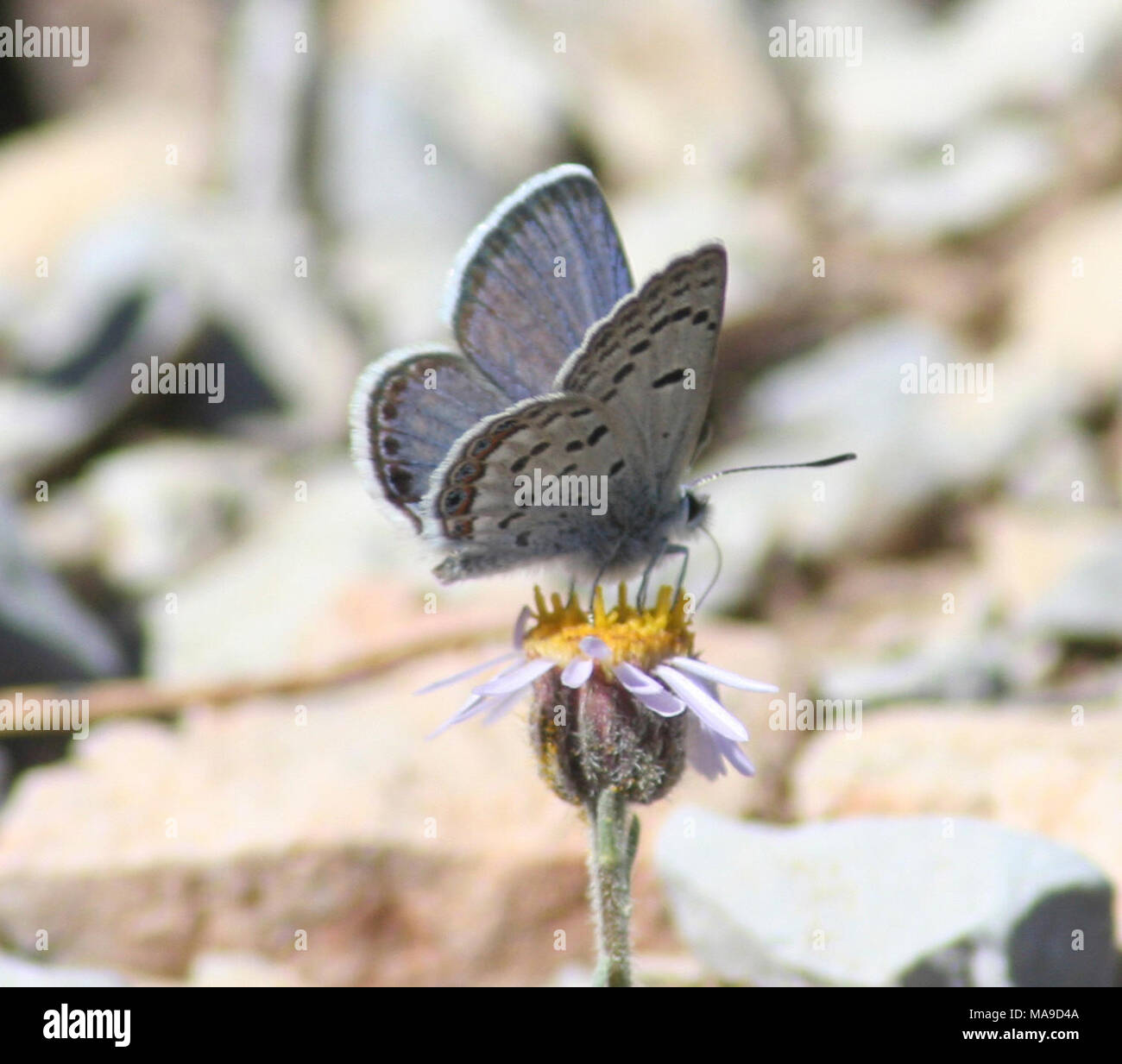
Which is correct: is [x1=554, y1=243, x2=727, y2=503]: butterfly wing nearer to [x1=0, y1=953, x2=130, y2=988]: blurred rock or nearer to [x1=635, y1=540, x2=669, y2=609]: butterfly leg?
[x1=635, y1=540, x2=669, y2=609]: butterfly leg

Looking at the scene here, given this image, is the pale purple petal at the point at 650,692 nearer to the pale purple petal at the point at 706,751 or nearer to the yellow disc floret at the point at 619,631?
the yellow disc floret at the point at 619,631

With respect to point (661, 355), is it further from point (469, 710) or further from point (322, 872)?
point (322, 872)

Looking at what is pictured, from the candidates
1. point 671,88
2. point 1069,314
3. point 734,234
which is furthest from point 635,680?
point 671,88

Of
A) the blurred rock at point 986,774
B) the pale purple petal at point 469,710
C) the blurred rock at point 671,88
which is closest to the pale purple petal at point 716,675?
the pale purple petal at point 469,710

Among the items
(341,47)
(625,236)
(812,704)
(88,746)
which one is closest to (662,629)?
(812,704)

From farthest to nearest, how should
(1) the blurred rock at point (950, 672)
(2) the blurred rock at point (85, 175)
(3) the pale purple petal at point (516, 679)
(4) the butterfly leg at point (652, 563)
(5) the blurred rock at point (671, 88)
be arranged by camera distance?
(5) the blurred rock at point (671, 88) < (2) the blurred rock at point (85, 175) < (1) the blurred rock at point (950, 672) < (4) the butterfly leg at point (652, 563) < (3) the pale purple petal at point (516, 679)

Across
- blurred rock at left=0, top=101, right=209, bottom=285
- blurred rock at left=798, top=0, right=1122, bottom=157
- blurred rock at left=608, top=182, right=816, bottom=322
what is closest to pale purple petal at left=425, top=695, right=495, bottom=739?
blurred rock at left=608, top=182, right=816, bottom=322
